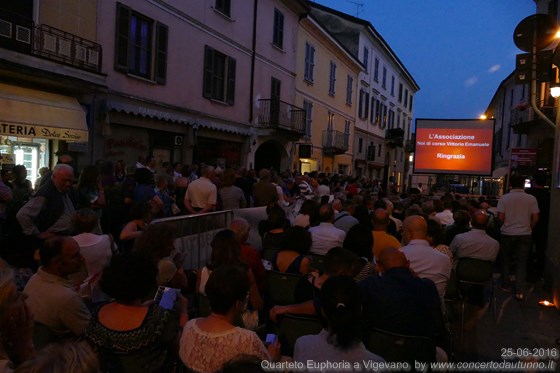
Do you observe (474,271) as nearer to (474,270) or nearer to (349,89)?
(474,270)

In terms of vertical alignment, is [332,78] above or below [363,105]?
above

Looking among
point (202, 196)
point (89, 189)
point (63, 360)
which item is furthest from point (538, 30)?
point (63, 360)

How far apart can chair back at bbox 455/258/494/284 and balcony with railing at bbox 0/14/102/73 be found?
8327mm

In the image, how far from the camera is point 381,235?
586cm

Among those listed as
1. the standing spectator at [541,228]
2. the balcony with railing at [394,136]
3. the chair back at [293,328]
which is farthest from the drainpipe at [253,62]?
the balcony with railing at [394,136]

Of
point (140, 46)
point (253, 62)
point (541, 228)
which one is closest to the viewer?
point (541, 228)

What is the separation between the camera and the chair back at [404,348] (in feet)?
10.2

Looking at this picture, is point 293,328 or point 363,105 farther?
point 363,105

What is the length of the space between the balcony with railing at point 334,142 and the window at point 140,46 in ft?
46.5

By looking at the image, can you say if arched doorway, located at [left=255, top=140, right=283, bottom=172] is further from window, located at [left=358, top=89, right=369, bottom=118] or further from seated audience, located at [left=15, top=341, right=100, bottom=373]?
seated audience, located at [left=15, top=341, right=100, bottom=373]

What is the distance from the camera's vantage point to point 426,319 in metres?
3.37

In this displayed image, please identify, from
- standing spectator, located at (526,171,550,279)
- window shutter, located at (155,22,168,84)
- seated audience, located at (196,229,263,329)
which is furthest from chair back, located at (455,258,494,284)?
window shutter, located at (155,22,168,84)

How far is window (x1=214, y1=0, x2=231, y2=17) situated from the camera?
16.4 metres

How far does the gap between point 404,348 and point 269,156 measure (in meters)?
19.5
